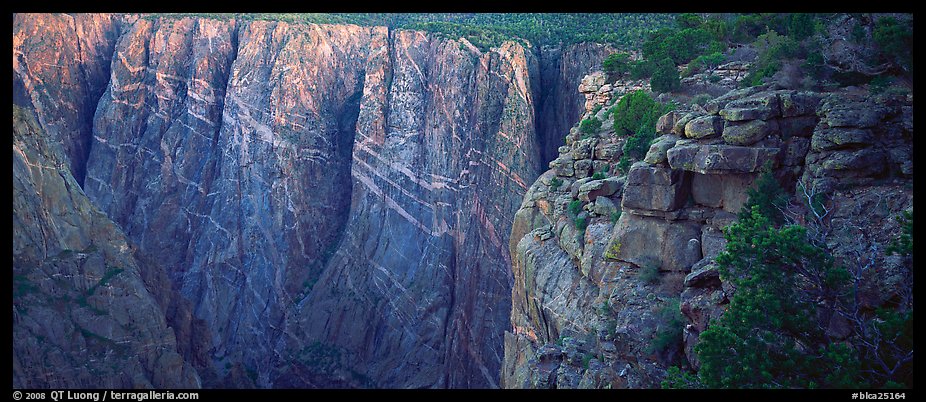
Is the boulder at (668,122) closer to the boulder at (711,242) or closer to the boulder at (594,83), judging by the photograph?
the boulder at (711,242)

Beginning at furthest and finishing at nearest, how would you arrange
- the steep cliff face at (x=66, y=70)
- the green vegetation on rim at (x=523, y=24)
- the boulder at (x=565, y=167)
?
the steep cliff face at (x=66, y=70), the green vegetation on rim at (x=523, y=24), the boulder at (x=565, y=167)

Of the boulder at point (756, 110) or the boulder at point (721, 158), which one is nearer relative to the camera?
the boulder at point (721, 158)

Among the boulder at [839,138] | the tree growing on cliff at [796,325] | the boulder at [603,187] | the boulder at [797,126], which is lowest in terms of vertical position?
the tree growing on cliff at [796,325]

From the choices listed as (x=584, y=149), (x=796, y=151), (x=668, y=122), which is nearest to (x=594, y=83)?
(x=584, y=149)

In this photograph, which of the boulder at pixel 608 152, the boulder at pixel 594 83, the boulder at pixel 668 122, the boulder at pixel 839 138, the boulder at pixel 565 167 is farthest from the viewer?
the boulder at pixel 594 83

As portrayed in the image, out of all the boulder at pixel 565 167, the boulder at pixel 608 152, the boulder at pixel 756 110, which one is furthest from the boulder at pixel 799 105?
the boulder at pixel 565 167

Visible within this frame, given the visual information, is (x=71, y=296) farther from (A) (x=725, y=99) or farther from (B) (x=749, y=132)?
(B) (x=749, y=132)

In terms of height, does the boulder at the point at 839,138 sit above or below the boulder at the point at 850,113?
below
